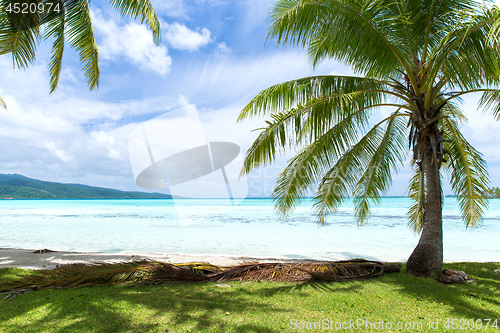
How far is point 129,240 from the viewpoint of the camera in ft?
45.0

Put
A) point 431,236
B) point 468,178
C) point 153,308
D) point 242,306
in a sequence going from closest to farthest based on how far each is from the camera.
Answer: point 153,308 → point 242,306 → point 431,236 → point 468,178

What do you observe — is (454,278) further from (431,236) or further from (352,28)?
(352,28)

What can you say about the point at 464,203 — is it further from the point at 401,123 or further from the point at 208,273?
the point at 208,273

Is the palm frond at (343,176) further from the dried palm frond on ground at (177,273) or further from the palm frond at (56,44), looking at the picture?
the palm frond at (56,44)

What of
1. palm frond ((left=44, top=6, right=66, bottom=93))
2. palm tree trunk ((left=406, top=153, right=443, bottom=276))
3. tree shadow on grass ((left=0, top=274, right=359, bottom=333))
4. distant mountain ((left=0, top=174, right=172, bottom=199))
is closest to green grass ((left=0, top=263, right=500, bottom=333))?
tree shadow on grass ((left=0, top=274, right=359, bottom=333))

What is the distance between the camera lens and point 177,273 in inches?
189

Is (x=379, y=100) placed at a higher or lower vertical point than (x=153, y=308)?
higher

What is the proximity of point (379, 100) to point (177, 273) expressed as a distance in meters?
5.72

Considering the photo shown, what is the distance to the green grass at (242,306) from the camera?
2953 mm

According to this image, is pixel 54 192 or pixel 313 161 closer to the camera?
pixel 313 161

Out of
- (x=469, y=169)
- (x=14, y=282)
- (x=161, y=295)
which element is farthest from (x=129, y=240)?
(x=469, y=169)

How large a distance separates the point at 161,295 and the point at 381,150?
5.61 metres

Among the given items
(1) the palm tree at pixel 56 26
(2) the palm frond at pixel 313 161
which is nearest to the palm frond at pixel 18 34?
(1) the palm tree at pixel 56 26

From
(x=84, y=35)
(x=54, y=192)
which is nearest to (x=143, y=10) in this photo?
(x=84, y=35)
